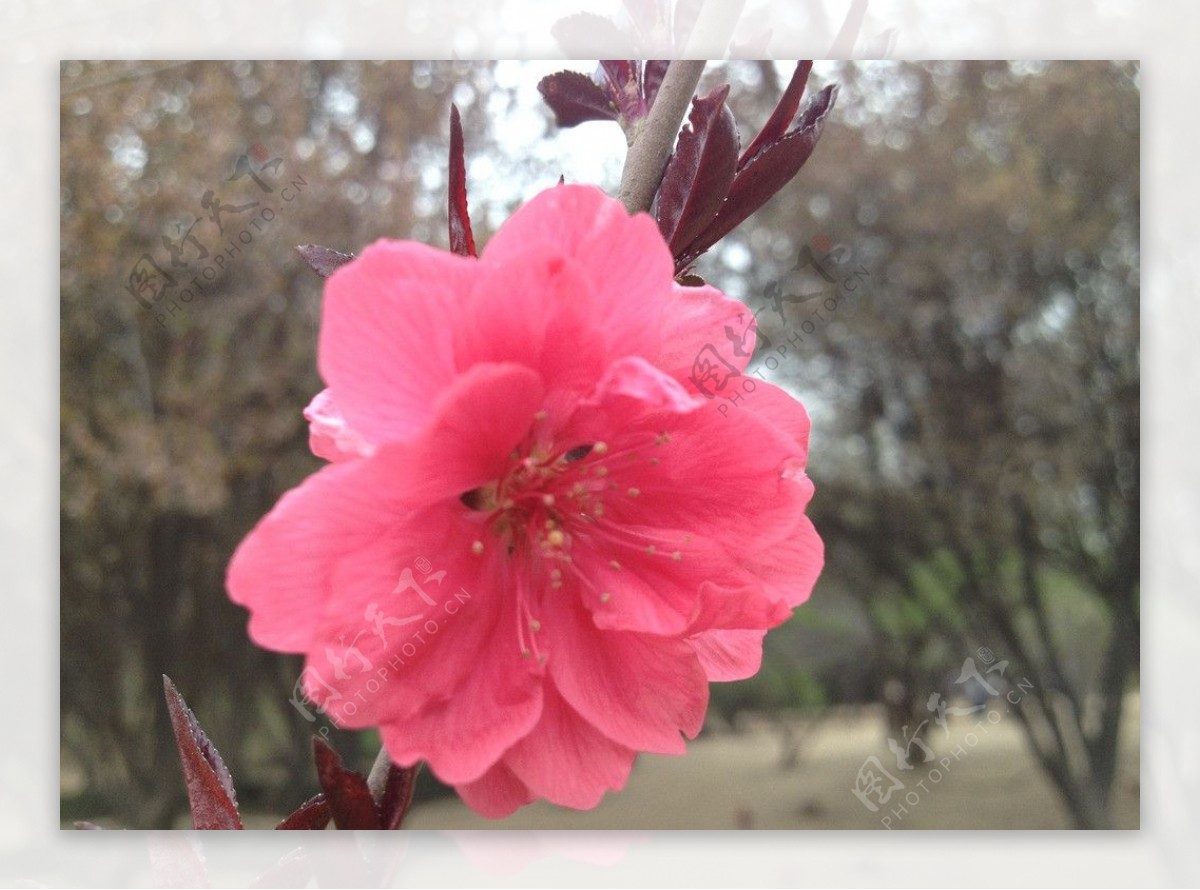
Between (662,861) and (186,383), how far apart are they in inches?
88.3

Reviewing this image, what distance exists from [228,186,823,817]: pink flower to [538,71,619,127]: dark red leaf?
0.16 metres

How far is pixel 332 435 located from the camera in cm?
36

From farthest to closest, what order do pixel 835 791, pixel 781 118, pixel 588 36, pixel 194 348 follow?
1. pixel 835 791
2. pixel 194 348
3. pixel 588 36
4. pixel 781 118

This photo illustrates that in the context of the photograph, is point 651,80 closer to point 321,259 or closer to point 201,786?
point 321,259

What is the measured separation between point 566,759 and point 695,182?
0.69ft

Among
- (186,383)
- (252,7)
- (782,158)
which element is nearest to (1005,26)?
(252,7)

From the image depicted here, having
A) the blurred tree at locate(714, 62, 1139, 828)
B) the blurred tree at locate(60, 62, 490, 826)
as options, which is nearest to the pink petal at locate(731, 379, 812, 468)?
the blurred tree at locate(60, 62, 490, 826)

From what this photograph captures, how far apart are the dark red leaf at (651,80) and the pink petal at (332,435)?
203 millimetres

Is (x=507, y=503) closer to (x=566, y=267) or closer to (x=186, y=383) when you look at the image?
(x=566, y=267)

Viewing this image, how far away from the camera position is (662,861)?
1699 millimetres

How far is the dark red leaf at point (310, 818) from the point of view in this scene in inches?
15.6

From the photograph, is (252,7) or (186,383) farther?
(186,383)

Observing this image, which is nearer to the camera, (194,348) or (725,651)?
(725,651)

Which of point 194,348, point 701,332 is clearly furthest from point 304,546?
point 194,348
